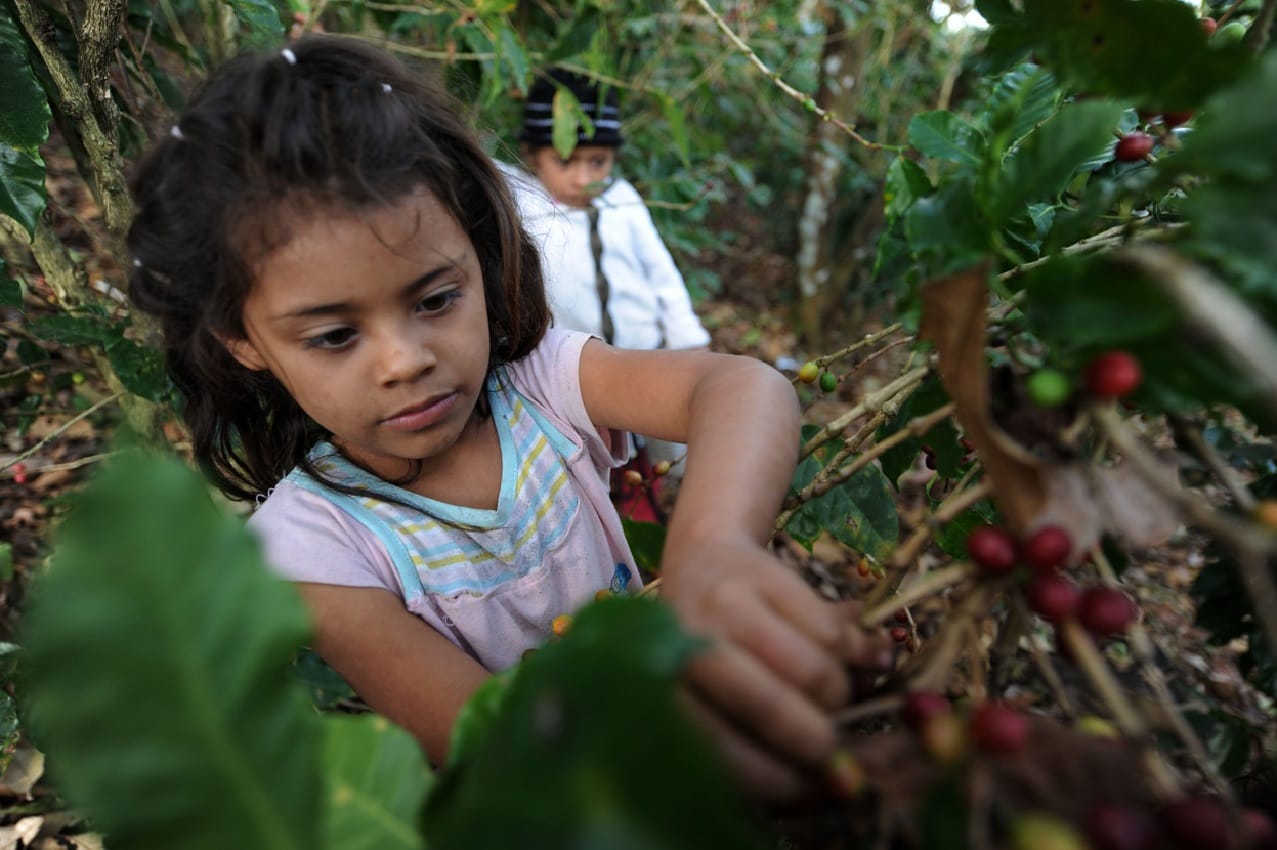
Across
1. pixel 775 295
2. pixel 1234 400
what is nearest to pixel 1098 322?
pixel 1234 400

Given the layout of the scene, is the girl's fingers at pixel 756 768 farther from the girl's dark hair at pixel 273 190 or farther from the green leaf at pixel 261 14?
the green leaf at pixel 261 14

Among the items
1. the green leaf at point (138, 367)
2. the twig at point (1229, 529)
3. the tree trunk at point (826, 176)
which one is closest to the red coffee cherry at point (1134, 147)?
the twig at point (1229, 529)

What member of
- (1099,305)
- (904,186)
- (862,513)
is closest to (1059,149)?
(1099,305)

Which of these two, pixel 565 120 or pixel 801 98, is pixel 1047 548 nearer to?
pixel 801 98

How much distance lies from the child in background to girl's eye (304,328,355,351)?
1.60 metres

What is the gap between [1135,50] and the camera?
2.00 feet

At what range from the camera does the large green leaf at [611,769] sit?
0.33 m

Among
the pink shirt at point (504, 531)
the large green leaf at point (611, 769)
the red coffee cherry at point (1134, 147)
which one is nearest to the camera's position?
the large green leaf at point (611, 769)

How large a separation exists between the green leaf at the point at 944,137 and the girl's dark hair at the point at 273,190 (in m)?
0.67

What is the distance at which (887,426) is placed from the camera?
1.07 m

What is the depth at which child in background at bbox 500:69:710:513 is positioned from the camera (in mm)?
2727

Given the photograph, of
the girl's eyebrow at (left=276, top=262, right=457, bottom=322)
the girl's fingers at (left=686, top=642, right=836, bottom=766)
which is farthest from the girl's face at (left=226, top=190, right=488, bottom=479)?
the girl's fingers at (left=686, top=642, right=836, bottom=766)

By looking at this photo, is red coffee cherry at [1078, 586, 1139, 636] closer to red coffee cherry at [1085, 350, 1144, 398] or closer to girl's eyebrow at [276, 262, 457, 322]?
red coffee cherry at [1085, 350, 1144, 398]

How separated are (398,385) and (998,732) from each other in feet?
2.77
